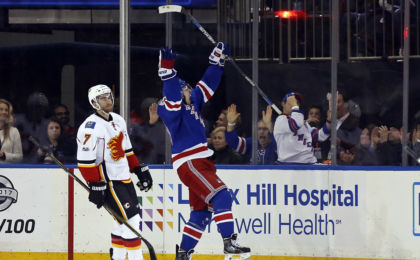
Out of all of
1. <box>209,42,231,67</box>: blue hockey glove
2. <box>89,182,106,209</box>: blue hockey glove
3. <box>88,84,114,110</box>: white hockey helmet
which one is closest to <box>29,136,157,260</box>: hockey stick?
<box>89,182,106,209</box>: blue hockey glove

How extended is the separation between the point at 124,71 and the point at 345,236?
2061 millimetres

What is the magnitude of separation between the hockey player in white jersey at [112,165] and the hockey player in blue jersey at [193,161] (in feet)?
1.08

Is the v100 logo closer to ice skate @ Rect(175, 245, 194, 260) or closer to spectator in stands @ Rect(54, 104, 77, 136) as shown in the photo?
ice skate @ Rect(175, 245, 194, 260)

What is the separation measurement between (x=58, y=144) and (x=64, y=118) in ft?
0.67

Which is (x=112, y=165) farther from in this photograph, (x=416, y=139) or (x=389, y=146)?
(x=416, y=139)

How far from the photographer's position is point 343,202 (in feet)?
21.8

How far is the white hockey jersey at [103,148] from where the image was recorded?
621 cm

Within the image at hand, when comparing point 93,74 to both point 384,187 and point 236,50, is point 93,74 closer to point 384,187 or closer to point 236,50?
point 236,50

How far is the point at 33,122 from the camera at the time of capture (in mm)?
6934

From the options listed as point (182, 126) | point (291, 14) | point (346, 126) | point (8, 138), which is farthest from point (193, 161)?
point (8, 138)

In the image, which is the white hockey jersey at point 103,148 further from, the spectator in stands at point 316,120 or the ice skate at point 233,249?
the spectator in stands at point 316,120

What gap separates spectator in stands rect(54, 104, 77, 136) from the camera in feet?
22.7

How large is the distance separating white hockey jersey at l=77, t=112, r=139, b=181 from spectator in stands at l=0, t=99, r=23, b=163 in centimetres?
87

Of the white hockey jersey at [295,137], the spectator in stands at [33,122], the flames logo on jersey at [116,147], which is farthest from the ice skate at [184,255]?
the spectator in stands at [33,122]
